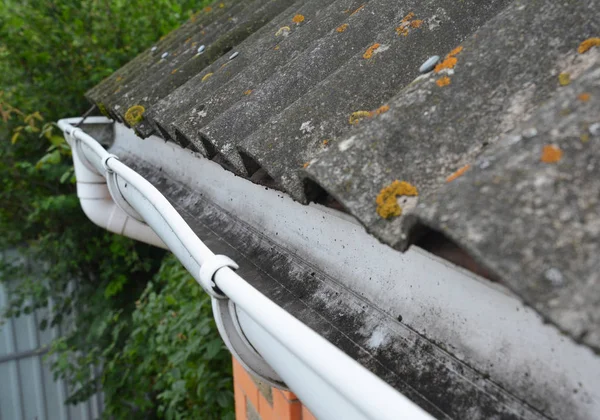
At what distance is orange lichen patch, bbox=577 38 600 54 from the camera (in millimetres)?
931

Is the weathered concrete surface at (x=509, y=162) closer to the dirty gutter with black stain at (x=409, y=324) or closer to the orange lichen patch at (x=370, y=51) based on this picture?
the dirty gutter with black stain at (x=409, y=324)

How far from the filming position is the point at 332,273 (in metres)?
Result: 1.42

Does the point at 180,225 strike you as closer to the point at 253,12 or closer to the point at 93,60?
the point at 253,12

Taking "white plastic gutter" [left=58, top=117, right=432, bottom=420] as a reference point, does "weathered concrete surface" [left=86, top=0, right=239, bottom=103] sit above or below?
below

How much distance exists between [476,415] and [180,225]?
3.09 feet

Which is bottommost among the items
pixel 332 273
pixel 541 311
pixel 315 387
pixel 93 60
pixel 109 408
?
pixel 109 408

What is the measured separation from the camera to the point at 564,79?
904 mm

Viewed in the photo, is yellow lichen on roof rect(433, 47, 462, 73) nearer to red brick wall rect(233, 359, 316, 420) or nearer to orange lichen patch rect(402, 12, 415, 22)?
orange lichen patch rect(402, 12, 415, 22)

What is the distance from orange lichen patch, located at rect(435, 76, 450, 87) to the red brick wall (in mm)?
1126

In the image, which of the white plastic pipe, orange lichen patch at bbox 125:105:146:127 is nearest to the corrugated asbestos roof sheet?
orange lichen patch at bbox 125:105:146:127

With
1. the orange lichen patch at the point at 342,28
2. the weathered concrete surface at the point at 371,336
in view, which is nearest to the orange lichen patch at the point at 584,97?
the weathered concrete surface at the point at 371,336

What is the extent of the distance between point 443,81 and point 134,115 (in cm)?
178

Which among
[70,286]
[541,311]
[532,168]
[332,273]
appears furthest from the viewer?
[70,286]

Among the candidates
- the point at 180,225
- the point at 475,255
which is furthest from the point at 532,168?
the point at 180,225
